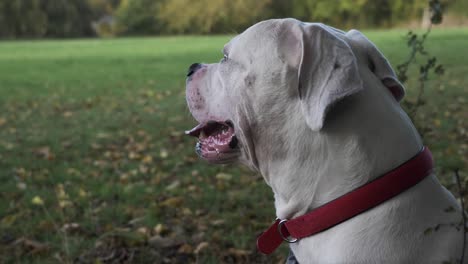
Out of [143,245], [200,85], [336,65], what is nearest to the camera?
[336,65]

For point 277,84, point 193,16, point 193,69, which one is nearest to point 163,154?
point 193,69

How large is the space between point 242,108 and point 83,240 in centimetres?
238

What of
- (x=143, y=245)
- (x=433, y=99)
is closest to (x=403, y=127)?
(x=143, y=245)

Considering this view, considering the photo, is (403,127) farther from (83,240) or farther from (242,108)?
(83,240)

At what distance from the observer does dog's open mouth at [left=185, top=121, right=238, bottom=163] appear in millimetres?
2355

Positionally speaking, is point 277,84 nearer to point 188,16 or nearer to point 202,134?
point 202,134

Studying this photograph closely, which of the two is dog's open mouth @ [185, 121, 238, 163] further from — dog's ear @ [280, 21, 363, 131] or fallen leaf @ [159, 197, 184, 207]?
fallen leaf @ [159, 197, 184, 207]

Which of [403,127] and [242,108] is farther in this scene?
[242,108]

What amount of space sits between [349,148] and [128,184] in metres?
3.88

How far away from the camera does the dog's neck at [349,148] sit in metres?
1.98

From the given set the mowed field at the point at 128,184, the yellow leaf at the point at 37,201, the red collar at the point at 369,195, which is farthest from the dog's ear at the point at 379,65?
the yellow leaf at the point at 37,201

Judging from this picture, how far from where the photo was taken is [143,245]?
4.01 meters

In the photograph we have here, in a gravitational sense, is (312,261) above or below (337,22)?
above

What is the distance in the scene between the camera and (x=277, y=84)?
2.12 m
